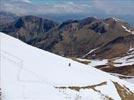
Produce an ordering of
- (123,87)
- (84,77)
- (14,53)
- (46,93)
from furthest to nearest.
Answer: (123,87)
(84,77)
(14,53)
(46,93)

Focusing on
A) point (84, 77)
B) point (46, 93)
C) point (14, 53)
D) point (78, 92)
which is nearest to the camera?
point (46, 93)

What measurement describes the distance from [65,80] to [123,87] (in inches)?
602

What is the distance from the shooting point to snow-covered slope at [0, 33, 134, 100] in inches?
1438

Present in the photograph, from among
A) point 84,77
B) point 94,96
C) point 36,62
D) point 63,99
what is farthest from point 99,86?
point 63,99

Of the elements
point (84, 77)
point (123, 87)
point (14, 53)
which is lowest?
point (123, 87)

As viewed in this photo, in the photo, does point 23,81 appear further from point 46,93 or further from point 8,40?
point 8,40

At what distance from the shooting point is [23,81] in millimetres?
38219

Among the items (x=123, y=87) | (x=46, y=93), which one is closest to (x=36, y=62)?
(x=46, y=93)

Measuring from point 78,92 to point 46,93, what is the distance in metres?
5.99

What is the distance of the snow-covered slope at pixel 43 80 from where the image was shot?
36.5m

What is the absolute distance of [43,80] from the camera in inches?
1609

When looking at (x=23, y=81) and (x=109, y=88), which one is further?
(x=109, y=88)

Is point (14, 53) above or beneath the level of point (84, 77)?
above

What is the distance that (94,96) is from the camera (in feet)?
143
